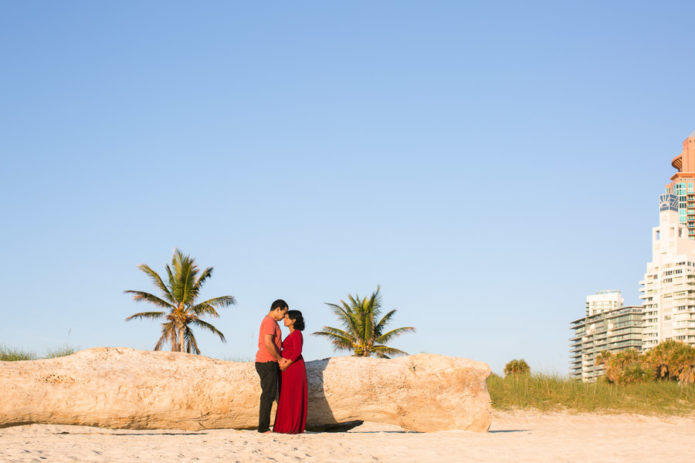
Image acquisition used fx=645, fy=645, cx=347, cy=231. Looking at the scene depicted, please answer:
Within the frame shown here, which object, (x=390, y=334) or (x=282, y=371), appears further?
(x=390, y=334)

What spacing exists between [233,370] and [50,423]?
2.77 meters

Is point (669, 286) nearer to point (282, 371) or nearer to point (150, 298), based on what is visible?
point (150, 298)

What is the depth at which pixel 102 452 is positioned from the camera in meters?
7.36

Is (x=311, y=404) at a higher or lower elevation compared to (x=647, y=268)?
lower

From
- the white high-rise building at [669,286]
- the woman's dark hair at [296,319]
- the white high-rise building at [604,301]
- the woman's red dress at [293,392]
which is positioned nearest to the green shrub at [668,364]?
the woman's red dress at [293,392]

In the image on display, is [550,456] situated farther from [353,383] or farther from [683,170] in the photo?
[683,170]

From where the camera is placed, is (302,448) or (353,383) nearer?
(302,448)

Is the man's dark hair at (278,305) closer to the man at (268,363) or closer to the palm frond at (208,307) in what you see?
the man at (268,363)

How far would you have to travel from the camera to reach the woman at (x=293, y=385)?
1006 cm

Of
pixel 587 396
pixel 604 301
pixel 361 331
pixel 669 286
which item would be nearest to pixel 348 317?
pixel 361 331

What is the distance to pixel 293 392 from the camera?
33.1 ft

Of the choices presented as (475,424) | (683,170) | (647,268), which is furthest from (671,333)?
(475,424)

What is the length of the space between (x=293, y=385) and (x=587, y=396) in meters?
11.1

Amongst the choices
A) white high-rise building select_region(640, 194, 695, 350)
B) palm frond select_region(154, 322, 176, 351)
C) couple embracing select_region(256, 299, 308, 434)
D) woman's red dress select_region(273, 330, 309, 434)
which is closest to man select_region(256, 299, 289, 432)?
couple embracing select_region(256, 299, 308, 434)
